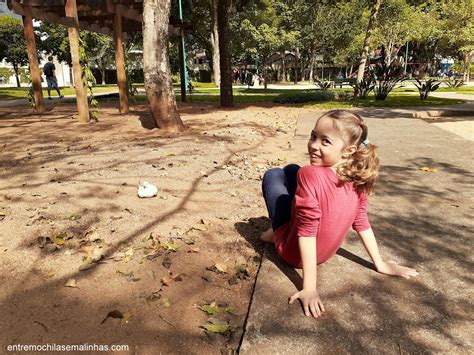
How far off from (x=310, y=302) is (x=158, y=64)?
6.43 m

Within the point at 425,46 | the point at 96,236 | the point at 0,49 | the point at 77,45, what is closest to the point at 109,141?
the point at 77,45

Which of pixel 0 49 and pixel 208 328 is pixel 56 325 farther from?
pixel 0 49

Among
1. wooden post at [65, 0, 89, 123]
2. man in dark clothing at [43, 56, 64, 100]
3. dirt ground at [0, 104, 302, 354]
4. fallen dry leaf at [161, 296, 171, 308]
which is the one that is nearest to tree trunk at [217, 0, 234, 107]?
wooden post at [65, 0, 89, 123]

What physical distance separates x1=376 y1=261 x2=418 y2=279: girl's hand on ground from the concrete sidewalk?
47 mm

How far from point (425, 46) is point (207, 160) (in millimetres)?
51532

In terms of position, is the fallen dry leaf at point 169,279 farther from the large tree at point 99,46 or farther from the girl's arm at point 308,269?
the large tree at point 99,46

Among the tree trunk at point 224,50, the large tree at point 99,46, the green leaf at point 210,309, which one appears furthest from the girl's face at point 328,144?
the large tree at point 99,46

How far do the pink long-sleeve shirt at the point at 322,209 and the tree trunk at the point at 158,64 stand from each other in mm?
5939

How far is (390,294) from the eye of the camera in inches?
86.7

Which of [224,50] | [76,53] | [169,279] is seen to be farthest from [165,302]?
[224,50]

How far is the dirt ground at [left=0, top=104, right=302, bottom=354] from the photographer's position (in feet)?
6.65

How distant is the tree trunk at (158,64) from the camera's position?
7203 millimetres

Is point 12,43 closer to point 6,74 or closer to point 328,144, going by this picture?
point 6,74

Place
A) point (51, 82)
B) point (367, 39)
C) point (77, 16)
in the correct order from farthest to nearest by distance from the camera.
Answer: point (51, 82)
point (367, 39)
point (77, 16)
